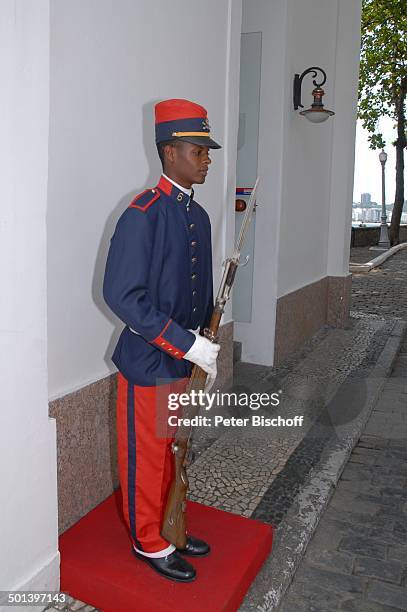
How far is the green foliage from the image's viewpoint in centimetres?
1877

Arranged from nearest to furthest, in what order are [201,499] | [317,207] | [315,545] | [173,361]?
[173,361], [315,545], [201,499], [317,207]

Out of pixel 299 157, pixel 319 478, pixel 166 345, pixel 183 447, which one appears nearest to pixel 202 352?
pixel 166 345

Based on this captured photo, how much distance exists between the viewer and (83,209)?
9.36 ft

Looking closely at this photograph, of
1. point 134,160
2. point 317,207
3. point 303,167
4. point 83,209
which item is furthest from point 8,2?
point 317,207

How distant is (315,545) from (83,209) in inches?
80.6

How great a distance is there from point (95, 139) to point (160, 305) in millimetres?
1060

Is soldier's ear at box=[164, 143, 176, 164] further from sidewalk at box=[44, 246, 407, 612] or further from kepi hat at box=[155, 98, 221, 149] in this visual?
sidewalk at box=[44, 246, 407, 612]

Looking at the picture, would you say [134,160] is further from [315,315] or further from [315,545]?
[315,315]

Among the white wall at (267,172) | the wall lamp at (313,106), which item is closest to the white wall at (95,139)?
the white wall at (267,172)

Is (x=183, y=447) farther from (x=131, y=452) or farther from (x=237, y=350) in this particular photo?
(x=237, y=350)

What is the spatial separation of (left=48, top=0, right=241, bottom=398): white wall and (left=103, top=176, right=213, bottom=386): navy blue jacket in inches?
22.1

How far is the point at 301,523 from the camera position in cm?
312

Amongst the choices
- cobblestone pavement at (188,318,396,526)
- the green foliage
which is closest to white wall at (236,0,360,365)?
cobblestone pavement at (188,318,396,526)

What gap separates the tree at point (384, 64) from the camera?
1881cm
